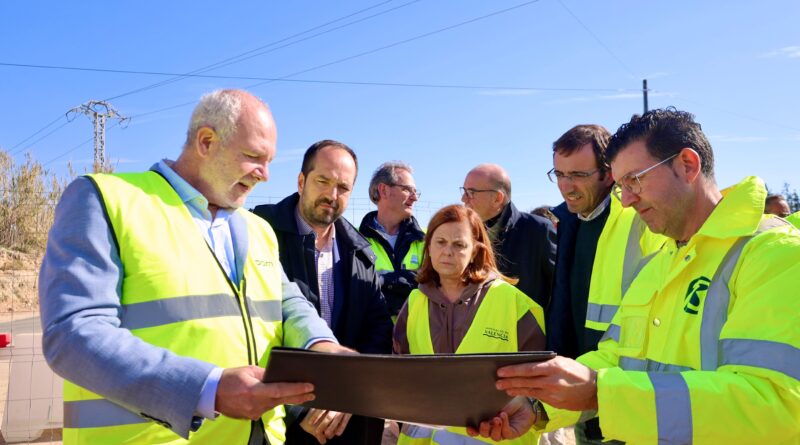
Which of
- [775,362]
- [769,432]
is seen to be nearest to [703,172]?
[775,362]

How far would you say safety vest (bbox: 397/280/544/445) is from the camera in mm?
3562

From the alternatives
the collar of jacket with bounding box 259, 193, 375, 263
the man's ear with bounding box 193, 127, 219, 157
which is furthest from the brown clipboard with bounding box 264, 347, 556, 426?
the collar of jacket with bounding box 259, 193, 375, 263

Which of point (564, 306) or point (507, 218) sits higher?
point (507, 218)

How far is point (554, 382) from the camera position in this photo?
6.50ft

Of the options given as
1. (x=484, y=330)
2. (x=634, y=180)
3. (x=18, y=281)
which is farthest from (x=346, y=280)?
(x=18, y=281)

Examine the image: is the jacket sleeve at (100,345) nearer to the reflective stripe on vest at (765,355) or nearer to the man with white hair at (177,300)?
the man with white hair at (177,300)

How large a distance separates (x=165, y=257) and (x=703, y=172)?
203 centimetres

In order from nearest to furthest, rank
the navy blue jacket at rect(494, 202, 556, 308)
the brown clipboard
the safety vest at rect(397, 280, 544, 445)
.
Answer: the brown clipboard < the safety vest at rect(397, 280, 544, 445) < the navy blue jacket at rect(494, 202, 556, 308)

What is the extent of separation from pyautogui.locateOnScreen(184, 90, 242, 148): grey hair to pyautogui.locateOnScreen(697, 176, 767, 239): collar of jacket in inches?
72.1

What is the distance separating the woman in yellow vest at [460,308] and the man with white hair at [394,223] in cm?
128

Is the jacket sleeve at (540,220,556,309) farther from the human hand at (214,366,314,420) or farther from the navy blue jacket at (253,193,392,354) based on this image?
the human hand at (214,366,314,420)

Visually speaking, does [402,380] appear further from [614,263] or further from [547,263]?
[547,263]

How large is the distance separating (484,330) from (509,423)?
1.09 meters

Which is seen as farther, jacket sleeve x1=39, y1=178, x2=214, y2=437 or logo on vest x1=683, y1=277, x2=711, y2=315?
logo on vest x1=683, y1=277, x2=711, y2=315
